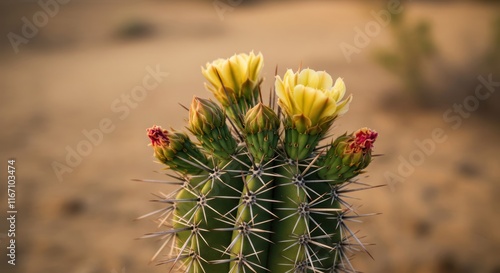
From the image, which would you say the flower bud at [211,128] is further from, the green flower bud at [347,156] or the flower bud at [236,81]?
the green flower bud at [347,156]

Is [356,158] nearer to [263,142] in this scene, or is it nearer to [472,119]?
[263,142]

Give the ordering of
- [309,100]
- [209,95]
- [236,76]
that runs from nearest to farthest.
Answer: [309,100], [236,76], [209,95]

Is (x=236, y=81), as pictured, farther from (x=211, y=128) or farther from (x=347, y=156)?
(x=347, y=156)

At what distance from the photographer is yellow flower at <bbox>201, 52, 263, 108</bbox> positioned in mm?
1813

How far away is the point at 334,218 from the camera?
172 centimetres

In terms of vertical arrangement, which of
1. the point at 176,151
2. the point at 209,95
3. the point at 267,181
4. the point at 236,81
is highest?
the point at 209,95

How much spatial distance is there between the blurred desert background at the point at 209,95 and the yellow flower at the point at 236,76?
166 millimetres

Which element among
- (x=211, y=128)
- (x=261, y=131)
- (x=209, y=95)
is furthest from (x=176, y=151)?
(x=209, y=95)

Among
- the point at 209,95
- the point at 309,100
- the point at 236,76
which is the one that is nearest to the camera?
the point at 309,100

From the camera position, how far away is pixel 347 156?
1.64 m

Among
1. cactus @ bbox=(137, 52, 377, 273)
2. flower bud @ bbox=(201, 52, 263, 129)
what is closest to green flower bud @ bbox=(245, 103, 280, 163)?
cactus @ bbox=(137, 52, 377, 273)

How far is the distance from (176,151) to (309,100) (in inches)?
17.1

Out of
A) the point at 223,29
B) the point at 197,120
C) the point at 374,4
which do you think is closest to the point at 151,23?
the point at 223,29

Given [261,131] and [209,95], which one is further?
[209,95]
